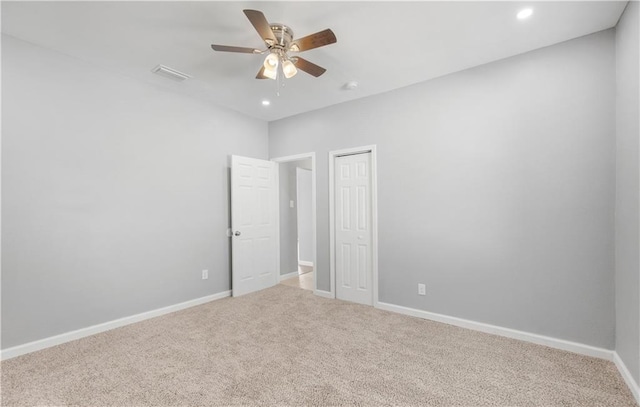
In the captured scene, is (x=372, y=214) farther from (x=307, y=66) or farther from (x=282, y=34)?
(x=282, y=34)

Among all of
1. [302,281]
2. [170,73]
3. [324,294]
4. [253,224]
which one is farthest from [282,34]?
[302,281]

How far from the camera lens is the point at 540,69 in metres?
2.61

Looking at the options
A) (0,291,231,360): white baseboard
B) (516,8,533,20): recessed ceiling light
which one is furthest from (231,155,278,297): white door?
(516,8,533,20): recessed ceiling light

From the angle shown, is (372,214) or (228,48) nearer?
(228,48)

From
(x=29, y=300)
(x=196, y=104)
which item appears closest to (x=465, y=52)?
(x=196, y=104)

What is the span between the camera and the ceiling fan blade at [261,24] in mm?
1748

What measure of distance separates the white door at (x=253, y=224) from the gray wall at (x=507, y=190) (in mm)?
1784

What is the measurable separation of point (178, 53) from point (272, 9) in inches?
46.5

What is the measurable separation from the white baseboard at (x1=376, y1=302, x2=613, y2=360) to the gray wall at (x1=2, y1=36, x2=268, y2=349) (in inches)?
103

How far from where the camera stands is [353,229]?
3.87m

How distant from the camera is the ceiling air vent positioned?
2.96m

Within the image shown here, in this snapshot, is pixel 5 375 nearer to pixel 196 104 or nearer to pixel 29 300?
pixel 29 300

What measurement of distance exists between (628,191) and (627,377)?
1328mm

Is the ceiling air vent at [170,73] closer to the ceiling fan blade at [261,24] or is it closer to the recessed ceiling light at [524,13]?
the ceiling fan blade at [261,24]
